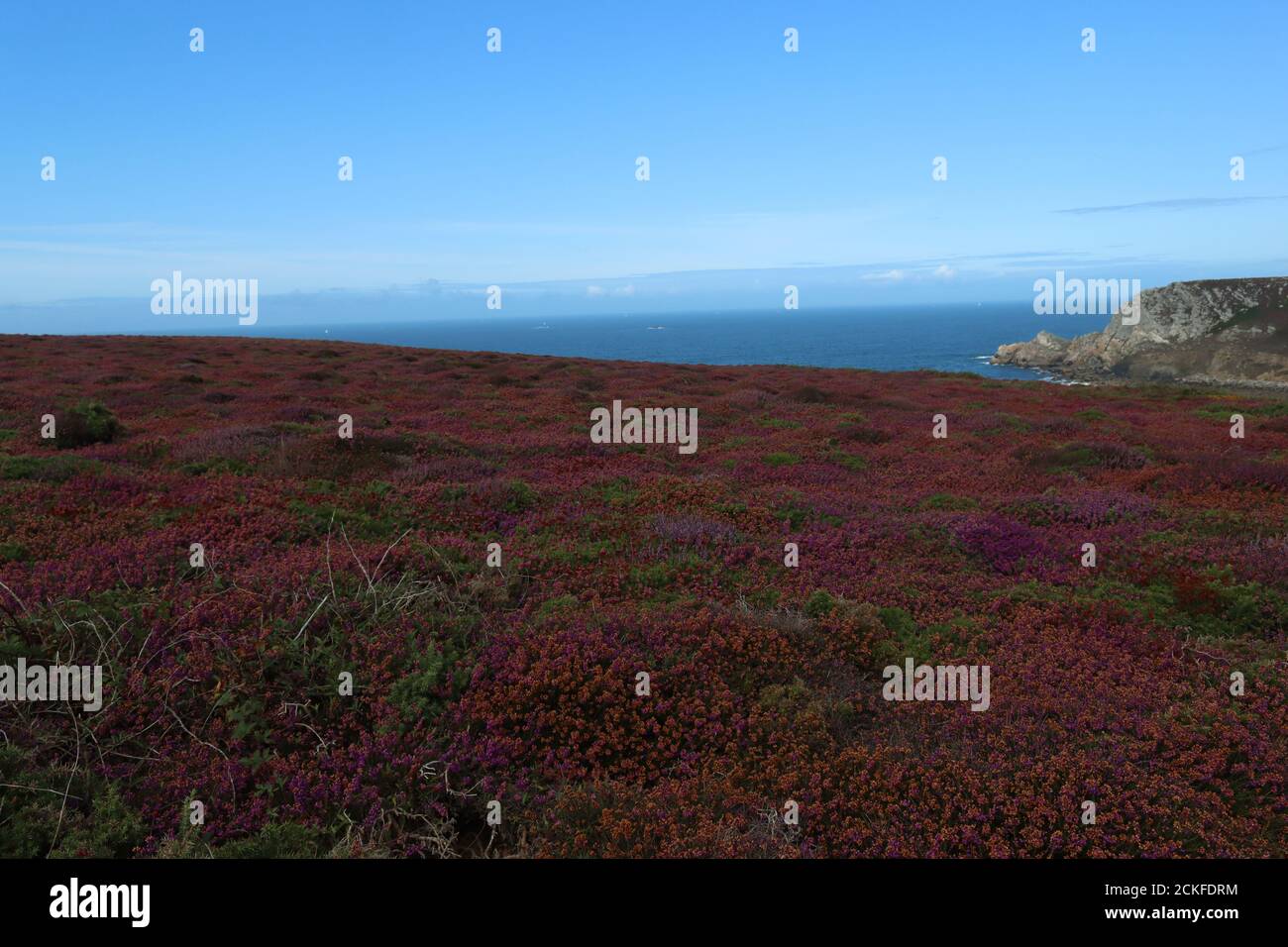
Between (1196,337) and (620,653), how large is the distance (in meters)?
109

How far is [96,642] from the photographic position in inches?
278

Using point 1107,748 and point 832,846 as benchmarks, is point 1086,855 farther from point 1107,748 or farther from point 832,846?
point 832,846

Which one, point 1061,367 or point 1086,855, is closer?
point 1086,855

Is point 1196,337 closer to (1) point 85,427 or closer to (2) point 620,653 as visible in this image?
(2) point 620,653

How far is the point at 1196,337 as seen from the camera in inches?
3472

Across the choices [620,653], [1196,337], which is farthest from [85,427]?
[1196,337]

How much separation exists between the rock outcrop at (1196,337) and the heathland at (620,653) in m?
85.2

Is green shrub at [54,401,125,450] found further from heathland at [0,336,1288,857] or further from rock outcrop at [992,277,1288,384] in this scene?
rock outcrop at [992,277,1288,384]

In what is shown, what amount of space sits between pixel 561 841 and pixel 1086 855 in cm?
366

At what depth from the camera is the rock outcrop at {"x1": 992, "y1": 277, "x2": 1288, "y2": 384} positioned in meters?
80.8

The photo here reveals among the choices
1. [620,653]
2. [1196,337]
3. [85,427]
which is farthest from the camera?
[1196,337]

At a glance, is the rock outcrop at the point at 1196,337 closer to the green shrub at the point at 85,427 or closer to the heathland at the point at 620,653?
the heathland at the point at 620,653

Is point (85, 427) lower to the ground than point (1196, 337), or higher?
lower
